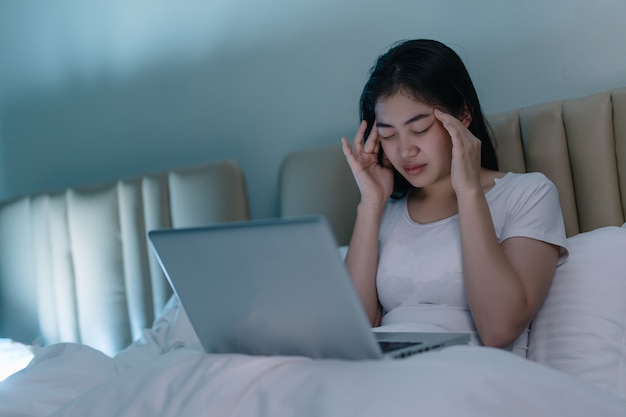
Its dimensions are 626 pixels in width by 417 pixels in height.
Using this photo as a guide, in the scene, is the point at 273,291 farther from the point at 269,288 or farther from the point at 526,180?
the point at 526,180

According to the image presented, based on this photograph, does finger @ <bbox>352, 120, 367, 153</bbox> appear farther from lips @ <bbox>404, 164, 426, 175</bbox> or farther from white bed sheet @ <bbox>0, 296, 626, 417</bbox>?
white bed sheet @ <bbox>0, 296, 626, 417</bbox>

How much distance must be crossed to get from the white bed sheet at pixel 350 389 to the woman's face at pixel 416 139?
0.69m

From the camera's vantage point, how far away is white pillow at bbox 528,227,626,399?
54.6 inches

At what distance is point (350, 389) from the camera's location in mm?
898

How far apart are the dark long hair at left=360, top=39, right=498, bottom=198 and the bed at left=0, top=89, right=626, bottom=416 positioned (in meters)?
0.16

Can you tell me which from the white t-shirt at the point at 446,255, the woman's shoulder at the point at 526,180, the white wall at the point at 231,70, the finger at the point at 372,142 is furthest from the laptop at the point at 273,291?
the white wall at the point at 231,70

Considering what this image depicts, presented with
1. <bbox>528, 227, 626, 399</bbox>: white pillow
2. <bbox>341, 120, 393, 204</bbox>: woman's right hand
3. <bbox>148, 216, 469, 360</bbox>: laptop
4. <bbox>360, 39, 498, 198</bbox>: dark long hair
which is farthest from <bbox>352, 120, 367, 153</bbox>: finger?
<bbox>148, 216, 469, 360</bbox>: laptop

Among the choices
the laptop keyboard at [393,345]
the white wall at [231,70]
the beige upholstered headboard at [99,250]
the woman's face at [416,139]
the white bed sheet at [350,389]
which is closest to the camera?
the white bed sheet at [350,389]

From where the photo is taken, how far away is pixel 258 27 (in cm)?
247

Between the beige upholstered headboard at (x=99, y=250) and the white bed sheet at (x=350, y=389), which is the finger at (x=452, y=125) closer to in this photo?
the white bed sheet at (x=350, y=389)

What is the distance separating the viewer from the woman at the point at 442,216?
1.45 metres

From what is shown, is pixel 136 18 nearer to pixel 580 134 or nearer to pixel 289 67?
pixel 289 67

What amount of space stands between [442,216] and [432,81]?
0.29m

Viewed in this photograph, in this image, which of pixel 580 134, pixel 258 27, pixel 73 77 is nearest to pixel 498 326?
pixel 580 134
